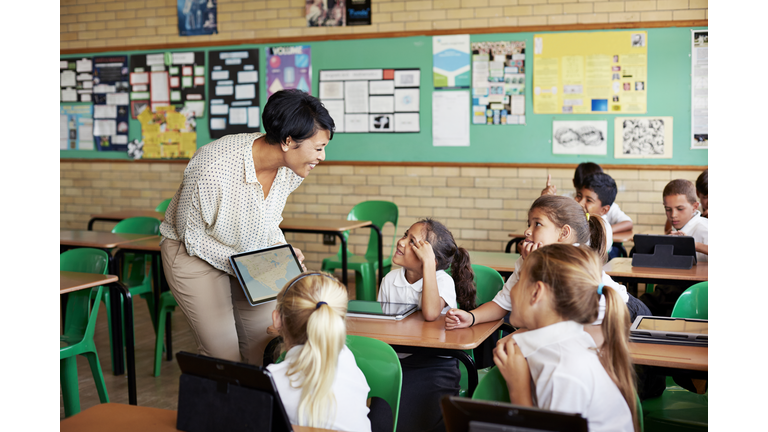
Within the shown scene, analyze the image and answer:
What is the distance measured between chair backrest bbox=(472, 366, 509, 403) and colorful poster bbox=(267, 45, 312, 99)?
4.64m

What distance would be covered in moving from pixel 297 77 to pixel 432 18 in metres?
1.37

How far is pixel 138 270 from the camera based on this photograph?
403 centimetres

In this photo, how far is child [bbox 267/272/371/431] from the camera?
1.40 meters

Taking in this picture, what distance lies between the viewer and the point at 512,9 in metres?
5.25

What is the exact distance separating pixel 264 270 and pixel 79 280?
3.50 feet

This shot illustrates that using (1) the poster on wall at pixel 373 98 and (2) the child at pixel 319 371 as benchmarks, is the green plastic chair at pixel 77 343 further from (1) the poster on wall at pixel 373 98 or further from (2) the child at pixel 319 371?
(1) the poster on wall at pixel 373 98

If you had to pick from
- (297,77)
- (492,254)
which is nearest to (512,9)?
(297,77)

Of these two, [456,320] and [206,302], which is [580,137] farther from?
[206,302]

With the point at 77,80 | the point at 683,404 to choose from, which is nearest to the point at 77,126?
the point at 77,80

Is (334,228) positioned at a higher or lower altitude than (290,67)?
lower

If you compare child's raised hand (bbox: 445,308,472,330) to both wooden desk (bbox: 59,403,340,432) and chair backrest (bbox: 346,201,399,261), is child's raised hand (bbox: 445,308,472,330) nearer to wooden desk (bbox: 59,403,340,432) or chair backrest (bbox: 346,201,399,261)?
wooden desk (bbox: 59,403,340,432)

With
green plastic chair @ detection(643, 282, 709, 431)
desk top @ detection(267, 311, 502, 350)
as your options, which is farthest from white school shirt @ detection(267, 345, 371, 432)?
green plastic chair @ detection(643, 282, 709, 431)

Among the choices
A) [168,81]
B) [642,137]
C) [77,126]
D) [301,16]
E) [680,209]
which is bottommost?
[680,209]

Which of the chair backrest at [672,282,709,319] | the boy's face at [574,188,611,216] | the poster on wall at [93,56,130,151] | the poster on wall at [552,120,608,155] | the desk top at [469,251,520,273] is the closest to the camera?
the chair backrest at [672,282,709,319]
